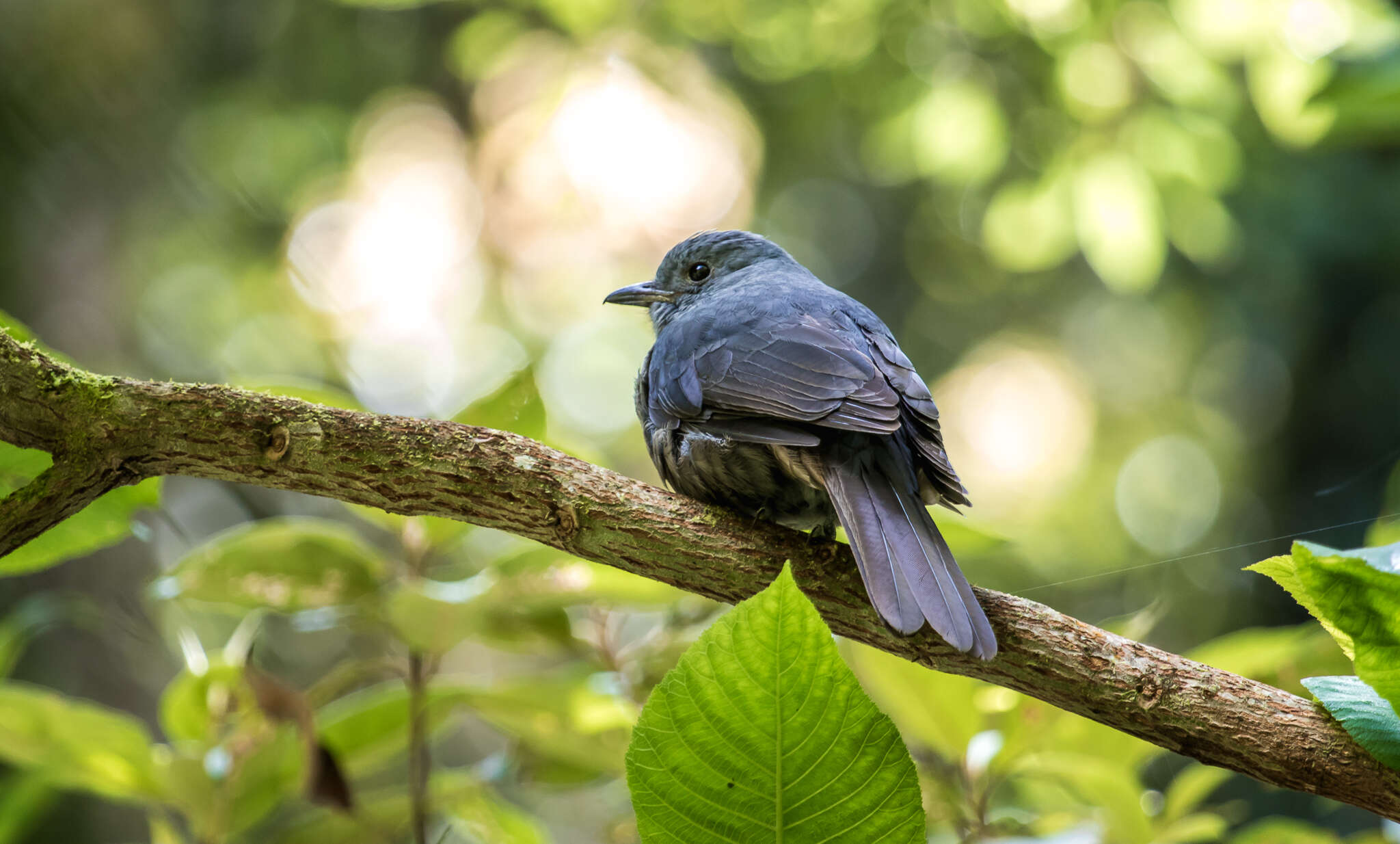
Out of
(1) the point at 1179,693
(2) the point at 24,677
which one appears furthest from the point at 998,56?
(2) the point at 24,677

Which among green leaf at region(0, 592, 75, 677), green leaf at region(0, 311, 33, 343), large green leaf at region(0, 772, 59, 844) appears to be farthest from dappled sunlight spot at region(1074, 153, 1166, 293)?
large green leaf at region(0, 772, 59, 844)

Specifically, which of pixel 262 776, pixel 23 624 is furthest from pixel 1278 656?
pixel 23 624

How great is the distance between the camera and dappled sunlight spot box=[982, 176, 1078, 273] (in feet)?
15.6

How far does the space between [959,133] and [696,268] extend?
1.93 meters

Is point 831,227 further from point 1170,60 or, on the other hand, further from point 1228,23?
point 1228,23

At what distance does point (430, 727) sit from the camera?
2.43 metres

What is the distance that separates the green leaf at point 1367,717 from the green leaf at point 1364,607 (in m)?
0.11

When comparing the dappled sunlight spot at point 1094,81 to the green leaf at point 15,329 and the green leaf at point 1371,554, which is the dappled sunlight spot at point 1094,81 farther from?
the green leaf at point 15,329

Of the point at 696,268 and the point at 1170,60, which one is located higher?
the point at 1170,60

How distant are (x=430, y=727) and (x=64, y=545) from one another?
0.95 m

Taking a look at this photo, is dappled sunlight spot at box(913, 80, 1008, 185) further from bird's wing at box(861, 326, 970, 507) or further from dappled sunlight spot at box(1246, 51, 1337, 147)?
bird's wing at box(861, 326, 970, 507)

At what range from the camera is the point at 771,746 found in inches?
42.1

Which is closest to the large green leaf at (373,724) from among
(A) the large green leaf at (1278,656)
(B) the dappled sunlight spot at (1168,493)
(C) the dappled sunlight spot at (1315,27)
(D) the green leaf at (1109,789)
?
(D) the green leaf at (1109,789)

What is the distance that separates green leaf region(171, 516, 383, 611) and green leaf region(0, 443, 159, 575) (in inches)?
12.2
